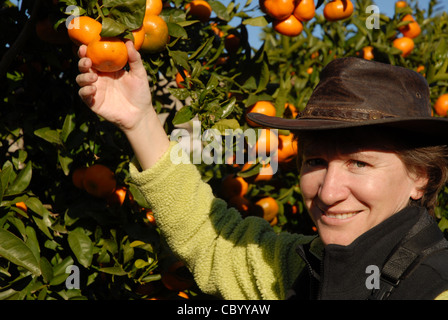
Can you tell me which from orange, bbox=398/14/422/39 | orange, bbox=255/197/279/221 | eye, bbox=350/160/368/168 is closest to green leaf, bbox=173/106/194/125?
eye, bbox=350/160/368/168

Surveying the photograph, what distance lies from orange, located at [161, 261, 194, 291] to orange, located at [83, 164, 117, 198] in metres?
0.36

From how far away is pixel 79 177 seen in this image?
5.37 feet

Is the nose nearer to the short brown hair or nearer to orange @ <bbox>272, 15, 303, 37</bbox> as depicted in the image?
the short brown hair

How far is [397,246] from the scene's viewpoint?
42.9 inches

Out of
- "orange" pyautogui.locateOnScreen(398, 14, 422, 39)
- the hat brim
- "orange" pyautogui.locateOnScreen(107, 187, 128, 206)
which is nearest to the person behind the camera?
the hat brim

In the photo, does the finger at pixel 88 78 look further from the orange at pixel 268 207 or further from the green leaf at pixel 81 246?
the orange at pixel 268 207

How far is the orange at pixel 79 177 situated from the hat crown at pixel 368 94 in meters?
0.76

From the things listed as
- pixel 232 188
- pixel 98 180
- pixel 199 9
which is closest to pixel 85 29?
pixel 98 180

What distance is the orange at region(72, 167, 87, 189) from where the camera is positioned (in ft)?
5.35

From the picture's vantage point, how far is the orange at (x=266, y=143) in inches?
68.4

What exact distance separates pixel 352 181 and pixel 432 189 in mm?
273

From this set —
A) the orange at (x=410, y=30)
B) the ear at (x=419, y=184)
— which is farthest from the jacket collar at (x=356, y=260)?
the orange at (x=410, y=30)

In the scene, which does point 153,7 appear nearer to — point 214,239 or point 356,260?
point 214,239

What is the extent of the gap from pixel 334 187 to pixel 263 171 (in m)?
0.82
